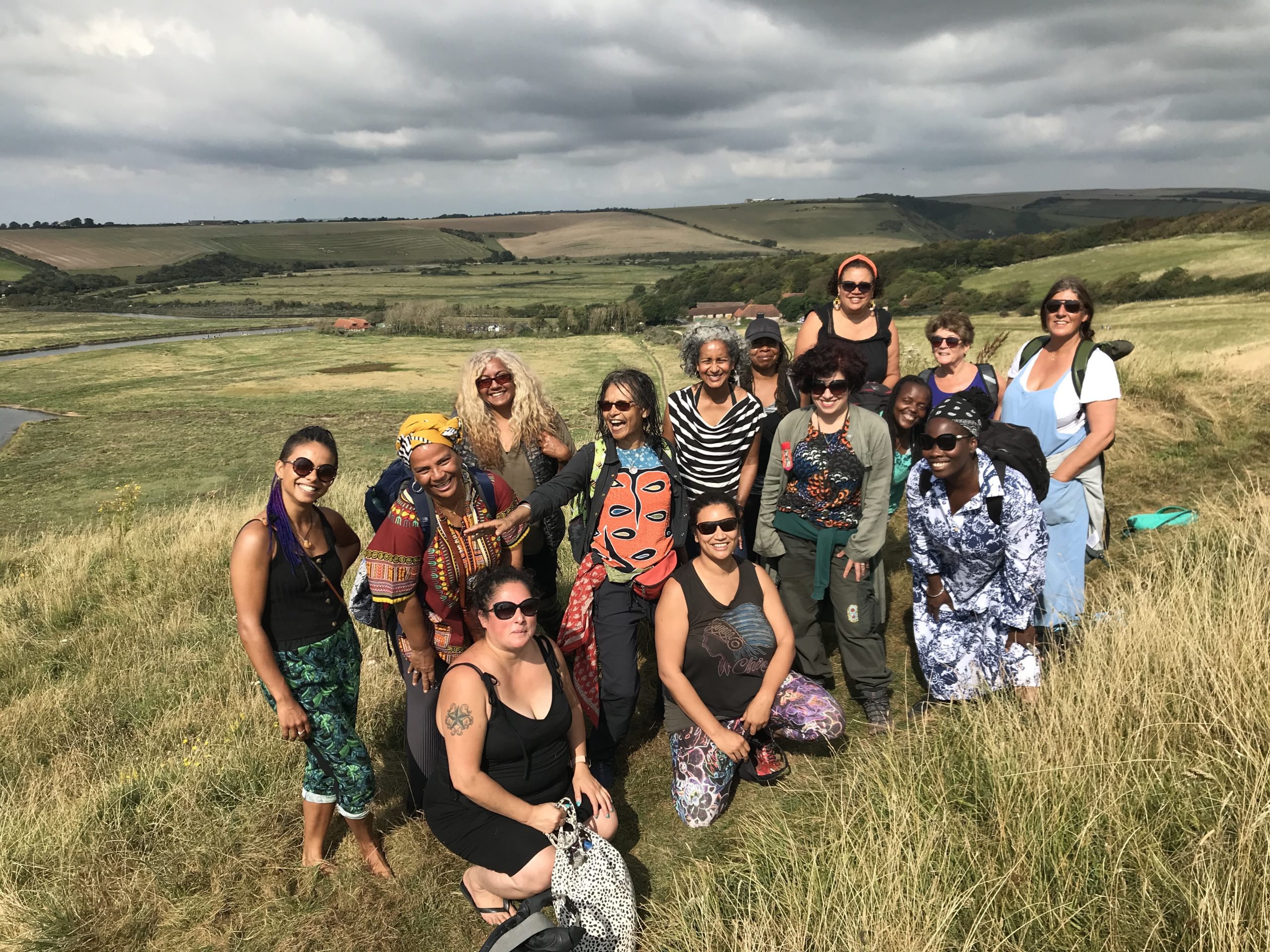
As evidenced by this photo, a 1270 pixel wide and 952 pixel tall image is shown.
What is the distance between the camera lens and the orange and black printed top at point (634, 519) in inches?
151

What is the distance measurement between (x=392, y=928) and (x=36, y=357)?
7536cm

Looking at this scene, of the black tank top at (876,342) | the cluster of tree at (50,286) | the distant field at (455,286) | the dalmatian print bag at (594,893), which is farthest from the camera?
the distant field at (455,286)

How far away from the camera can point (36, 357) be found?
58.2 meters

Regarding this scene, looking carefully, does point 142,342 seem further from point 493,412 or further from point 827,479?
point 827,479

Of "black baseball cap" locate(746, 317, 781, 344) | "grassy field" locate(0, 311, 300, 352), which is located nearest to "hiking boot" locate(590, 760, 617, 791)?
"black baseball cap" locate(746, 317, 781, 344)

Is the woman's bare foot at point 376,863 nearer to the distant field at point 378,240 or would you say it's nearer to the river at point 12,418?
the river at point 12,418

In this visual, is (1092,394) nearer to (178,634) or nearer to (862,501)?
(862,501)

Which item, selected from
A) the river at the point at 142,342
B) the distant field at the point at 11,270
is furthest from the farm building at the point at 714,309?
the distant field at the point at 11,270

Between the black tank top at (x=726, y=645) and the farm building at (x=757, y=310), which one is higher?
the farm building at (x=757, y=310)

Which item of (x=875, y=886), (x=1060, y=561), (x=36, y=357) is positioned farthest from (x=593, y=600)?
(x=36, y=357)

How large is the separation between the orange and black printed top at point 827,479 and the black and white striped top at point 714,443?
357mm

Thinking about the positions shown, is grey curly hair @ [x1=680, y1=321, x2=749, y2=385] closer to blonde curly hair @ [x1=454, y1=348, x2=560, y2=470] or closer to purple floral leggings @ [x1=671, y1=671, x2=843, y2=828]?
blonde curly hair @ [x1=454, y1=348, x2=560, y2=470]

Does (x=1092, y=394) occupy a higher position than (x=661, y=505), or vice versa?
(x=1092, y=394)

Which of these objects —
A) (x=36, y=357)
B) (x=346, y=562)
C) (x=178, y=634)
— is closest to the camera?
(x=346, y=562)
